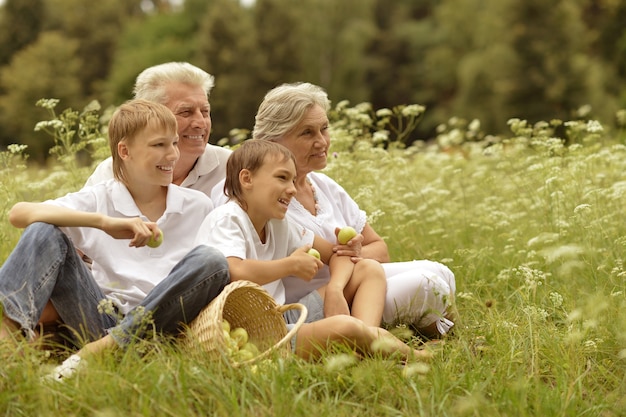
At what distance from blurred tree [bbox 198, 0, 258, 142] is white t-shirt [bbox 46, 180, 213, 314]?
28.2 metres

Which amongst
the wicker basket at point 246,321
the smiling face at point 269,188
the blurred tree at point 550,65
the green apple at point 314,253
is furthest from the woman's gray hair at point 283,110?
the blurred tree at point 550,65

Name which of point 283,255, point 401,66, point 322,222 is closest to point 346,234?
point 322,222

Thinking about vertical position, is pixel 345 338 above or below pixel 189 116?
below

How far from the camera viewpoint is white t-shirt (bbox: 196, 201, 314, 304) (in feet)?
12.0

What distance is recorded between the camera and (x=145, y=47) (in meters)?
40.2

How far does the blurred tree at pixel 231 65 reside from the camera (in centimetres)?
3247

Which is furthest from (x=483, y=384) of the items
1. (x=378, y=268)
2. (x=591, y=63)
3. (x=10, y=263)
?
(x=591, y=63)

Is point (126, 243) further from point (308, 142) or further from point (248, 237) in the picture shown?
point (308, 142)

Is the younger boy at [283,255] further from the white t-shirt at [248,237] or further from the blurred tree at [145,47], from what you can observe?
the blurred tree at [145,47]

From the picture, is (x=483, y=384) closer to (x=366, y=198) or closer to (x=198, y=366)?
(x=198, y=366)

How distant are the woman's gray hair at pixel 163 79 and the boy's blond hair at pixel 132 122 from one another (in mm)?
726

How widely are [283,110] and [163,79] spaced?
73 cm

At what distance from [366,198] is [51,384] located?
3188 millimetres

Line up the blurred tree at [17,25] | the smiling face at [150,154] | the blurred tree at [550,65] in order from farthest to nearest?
the blurred tree at [17,25] < the blurred tree at [550,65] < the smiling face at [150,154]
